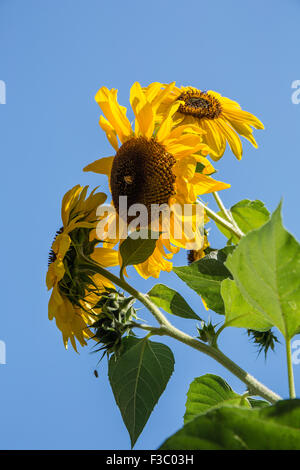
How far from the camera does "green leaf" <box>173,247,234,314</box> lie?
0.74 meters

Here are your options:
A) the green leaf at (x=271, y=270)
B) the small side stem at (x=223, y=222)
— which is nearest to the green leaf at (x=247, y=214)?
the small side stem at (x=223, y=222)

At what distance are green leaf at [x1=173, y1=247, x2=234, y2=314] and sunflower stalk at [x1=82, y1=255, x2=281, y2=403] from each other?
72mm

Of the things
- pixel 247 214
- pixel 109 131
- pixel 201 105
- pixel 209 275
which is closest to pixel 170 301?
pixel 209 275

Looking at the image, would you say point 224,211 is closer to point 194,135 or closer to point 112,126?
point 194,135

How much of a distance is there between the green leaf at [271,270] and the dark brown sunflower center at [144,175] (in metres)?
0.48

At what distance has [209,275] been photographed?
75cm

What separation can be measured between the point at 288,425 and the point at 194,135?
63 centimetres

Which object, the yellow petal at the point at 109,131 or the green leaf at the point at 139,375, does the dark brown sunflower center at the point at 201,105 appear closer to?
the yellow petal at the point at 109,131

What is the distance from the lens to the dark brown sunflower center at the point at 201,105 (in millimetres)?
1199

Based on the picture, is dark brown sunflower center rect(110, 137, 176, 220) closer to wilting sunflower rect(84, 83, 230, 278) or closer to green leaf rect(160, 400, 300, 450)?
wilting sunflower rect(84, 83, 230, 278)

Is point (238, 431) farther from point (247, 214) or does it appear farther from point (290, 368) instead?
point (247, 214)

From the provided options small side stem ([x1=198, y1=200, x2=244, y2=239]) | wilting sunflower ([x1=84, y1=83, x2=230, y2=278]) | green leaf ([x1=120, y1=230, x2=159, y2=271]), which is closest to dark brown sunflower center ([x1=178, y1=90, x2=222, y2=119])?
wilting sunflower ([x1=84, y1=83, x2=230, y2=278])

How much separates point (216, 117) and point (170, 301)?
0.58 metres

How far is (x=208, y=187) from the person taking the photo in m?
0.86
